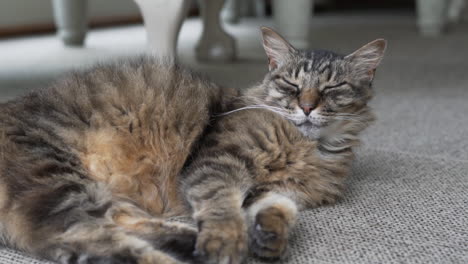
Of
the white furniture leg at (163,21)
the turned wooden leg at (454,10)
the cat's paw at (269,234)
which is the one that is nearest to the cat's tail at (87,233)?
the cat's paw at (269,234)

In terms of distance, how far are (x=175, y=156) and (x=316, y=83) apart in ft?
1.25

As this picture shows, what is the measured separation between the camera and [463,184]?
1.43 meters

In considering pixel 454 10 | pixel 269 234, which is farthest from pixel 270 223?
pixel 454 10

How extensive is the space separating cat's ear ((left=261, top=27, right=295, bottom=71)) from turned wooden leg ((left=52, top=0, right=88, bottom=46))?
2.66 metres

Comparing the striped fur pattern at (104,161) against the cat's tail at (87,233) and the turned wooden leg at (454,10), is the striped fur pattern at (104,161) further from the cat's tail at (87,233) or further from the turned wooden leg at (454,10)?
the turned wooden leg at (454,10)

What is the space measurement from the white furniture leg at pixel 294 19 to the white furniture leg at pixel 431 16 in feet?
5.39

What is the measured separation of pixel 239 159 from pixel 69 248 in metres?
A: 0.41

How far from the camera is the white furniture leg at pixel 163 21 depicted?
197 centimetres

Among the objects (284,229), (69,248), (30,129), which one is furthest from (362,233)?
(30,129)

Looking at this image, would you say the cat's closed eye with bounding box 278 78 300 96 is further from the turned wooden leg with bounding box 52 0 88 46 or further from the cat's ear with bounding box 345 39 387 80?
the turned wooden leg with bounding box 52 0 88 46

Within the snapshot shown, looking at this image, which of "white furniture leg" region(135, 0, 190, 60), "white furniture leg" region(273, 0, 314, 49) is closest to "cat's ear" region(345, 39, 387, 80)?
"white furniture leg" region(135, 0, 190, 60)

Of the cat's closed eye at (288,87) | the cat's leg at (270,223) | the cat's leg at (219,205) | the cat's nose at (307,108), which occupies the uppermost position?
the cat's closed eye at (288,87)

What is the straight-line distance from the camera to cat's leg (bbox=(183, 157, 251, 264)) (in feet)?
3.17

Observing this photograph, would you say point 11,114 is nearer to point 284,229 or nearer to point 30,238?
point 30,238
